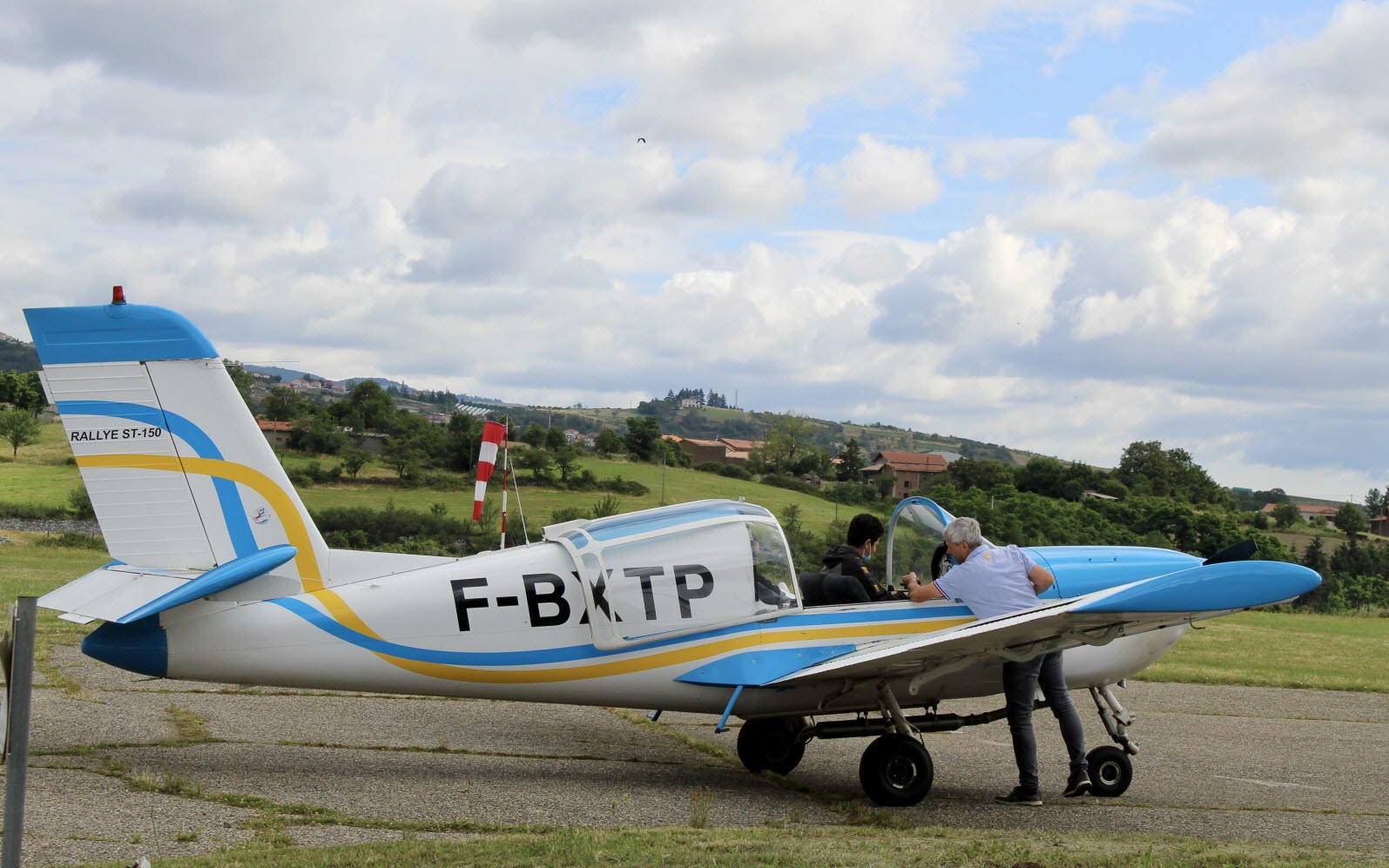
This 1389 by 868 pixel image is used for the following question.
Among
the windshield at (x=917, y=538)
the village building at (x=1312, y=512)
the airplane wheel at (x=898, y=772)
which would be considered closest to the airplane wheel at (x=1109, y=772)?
the airplane wheel at (x=898, y=772)

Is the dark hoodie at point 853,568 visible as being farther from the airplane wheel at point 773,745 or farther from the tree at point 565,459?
the tree at point 565,459

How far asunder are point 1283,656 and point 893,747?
15.4 metres

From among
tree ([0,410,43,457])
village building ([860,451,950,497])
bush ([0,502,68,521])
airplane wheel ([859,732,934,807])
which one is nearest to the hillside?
tree ([0,410,43,457])

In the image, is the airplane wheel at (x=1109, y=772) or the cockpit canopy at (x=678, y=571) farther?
the airplane wheel at (x=1109, y=772)

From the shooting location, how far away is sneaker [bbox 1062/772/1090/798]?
312 inches

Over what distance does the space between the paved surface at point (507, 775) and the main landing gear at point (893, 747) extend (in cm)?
18

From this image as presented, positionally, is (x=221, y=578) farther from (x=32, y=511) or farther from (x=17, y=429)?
(x=17, y=429)

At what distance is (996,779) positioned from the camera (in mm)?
8883

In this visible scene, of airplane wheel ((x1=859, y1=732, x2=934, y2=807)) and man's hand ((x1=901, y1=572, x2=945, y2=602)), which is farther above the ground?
man's hand ((x1=901, y1=572, x2=945, y2=602))

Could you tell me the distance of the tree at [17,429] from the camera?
5194 cm

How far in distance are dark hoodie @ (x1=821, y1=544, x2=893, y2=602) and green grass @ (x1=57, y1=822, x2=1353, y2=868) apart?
86.8 inches

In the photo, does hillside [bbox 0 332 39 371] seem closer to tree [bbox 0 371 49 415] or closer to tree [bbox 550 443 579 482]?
tree [bbox 0 371 49 415]

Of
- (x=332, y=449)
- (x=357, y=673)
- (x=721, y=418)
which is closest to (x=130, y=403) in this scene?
(x=357, y=673)

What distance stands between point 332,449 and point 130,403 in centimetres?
4019
